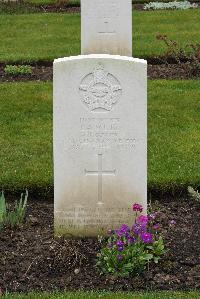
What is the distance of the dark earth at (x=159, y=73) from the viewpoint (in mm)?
11773

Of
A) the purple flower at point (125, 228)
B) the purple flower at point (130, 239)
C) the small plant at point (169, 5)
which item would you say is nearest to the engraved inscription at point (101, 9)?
the purple flower at point (125, 228)

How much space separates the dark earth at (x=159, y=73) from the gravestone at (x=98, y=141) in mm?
5844

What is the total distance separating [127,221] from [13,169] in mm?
1896

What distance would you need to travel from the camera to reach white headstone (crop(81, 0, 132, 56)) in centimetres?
866

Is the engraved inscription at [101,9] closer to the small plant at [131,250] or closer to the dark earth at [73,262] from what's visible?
the dark earth at [73,262]

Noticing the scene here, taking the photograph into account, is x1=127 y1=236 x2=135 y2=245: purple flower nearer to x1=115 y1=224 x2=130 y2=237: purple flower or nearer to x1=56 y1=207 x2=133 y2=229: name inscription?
x1=115 y1=224 x2=130 y2=237: purple flower

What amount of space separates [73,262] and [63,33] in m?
9.90

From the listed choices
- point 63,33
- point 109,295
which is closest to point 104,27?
point 109,295

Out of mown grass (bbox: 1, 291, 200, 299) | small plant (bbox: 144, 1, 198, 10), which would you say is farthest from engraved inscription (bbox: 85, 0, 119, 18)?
small plant (bbox: 144, 1, 198, 10)

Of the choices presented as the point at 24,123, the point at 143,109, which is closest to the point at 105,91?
the point at 143,109

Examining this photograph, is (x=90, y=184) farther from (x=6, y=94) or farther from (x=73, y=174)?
(x=6, y=94)

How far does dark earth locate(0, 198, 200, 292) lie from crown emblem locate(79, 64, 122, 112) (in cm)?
110

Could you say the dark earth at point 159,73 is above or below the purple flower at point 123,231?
above

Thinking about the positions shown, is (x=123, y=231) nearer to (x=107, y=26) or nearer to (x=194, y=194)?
(x=194, y=194)
